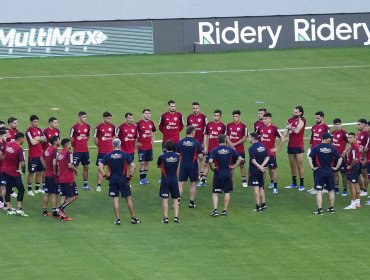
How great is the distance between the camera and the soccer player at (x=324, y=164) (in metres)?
29.1

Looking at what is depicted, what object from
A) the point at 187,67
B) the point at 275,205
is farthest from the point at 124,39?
the point at 275,205

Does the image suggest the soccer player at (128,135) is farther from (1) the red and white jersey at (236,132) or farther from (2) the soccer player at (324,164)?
(2) the soccer player at (324,164)

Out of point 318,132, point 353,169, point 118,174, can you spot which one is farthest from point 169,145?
point 318,132

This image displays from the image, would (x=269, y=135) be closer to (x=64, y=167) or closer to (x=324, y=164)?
(x=324, y=164)

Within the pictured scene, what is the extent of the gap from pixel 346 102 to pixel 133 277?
74.9ft

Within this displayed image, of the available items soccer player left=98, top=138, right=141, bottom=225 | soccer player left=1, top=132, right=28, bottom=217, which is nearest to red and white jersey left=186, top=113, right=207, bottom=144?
soccer player left=98, top=138, right=141, bottom=225

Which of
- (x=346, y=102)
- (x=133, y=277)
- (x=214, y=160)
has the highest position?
(x=346, y=102)

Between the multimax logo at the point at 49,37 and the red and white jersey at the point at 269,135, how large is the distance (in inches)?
849

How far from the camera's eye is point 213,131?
32.2m

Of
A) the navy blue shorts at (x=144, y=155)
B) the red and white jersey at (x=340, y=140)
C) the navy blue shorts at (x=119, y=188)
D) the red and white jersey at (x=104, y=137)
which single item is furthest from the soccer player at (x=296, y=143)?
the navy blue shorts at (x=119, y=188)

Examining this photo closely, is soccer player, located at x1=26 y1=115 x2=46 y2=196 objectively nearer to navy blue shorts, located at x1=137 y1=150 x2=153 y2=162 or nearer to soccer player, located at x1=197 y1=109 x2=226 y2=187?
navy blue shorts, located at x1=137 y1=150 x2=153 y2=162

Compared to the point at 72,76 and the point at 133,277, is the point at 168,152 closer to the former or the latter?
the point at 133,277

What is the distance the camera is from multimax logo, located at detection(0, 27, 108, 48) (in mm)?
50719

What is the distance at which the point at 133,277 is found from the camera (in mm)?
23984
